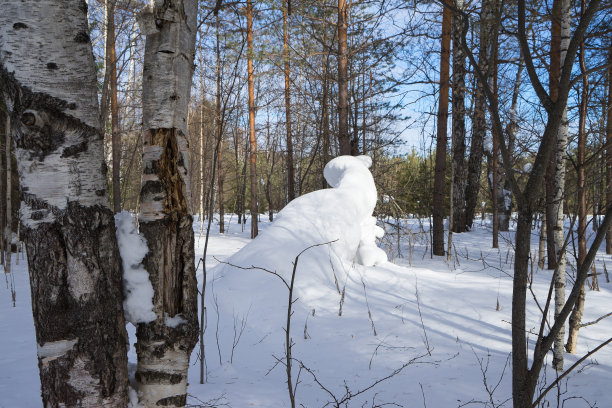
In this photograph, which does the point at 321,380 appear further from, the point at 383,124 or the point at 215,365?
the point at 383,124

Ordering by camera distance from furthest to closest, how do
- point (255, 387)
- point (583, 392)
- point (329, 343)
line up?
point (329, 343) → point (255, 387) → point (583, 392)

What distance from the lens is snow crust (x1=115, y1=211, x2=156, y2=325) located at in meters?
1.27

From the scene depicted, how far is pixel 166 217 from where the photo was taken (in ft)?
4.32

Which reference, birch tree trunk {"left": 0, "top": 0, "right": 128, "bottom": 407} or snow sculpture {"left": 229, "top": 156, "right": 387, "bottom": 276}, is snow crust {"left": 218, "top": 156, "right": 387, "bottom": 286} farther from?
birch tree trunk {"left": 0, "top": 0, "right": 128, "bottom": 407}

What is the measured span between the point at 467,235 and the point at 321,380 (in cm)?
905

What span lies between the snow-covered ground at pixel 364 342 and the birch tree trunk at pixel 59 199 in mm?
1048

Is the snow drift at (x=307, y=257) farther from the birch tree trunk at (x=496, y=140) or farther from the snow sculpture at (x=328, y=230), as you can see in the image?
the birch tree trunk at (x=496, y=140)

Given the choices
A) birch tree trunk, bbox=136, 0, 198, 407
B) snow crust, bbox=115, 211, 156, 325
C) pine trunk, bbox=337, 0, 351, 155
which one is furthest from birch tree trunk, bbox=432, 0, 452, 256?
snow crust, bbox=115, 211, 156, 325

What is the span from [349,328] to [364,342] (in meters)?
0.29

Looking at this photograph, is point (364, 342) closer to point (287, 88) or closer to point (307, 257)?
point (307, 257)

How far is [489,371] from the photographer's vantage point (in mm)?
2455

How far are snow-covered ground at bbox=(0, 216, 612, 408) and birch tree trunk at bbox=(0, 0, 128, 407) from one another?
3.44ft

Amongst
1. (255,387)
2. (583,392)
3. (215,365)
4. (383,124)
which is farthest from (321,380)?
(383,124)

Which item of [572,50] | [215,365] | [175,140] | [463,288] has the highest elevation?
[572,50]
